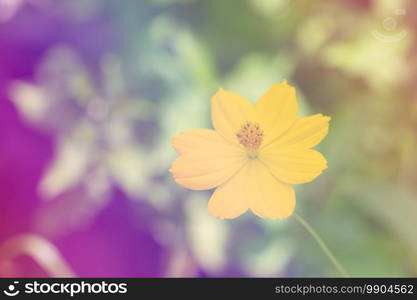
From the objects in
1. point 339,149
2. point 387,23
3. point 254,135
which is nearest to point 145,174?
point 254,135

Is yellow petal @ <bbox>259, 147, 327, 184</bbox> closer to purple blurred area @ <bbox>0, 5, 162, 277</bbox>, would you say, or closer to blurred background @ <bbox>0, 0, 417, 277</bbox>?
blurred background @ <bbox>0, 0, 417, 277</bbox>

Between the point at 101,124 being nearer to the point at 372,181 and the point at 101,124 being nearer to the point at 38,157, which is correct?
the point at 38,157

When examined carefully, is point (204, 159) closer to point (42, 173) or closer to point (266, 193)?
point (266, 193)

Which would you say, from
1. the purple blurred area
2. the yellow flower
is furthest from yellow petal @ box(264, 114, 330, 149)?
the purple blurred area

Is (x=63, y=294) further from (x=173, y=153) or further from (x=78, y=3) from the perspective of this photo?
(x=78, y=3)

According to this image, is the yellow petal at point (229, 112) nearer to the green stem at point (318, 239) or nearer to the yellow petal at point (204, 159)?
the yellow petal at point (204, 159)

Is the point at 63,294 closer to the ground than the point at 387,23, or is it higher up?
closer to the ground

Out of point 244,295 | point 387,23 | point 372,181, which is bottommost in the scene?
point 244,295
